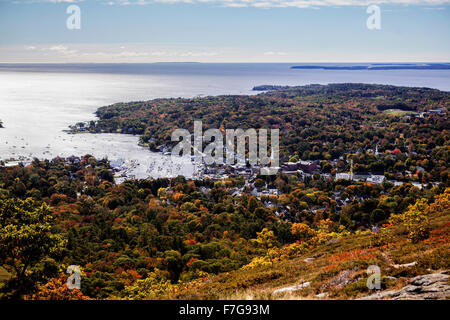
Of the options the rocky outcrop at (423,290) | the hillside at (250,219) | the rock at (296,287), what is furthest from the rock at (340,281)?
the rocky outcrop at (423,290)

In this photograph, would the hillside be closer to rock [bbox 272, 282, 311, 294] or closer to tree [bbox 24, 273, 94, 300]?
tree [bbox 24, 273, 94, 300]

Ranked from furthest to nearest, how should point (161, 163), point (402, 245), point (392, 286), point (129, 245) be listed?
point (161, 163) → point (129, 245) → point (402, 245) → point (392, 286)

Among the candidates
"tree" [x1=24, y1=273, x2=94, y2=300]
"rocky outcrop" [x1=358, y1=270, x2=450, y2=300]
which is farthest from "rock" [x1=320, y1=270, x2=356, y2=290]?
"tree" [x1=24, y1=273, x2=94, y2=300]

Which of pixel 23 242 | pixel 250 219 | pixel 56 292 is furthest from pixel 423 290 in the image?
pixel 250 219

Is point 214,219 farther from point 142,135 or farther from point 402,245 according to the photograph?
point 142,135

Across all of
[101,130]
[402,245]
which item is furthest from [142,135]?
[402,245]

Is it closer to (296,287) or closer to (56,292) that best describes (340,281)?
(296,287)
